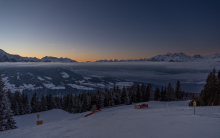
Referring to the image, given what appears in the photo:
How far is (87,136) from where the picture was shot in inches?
275

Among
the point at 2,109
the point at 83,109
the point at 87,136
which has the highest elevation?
the point at 87,136

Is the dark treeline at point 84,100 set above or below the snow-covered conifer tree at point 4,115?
below

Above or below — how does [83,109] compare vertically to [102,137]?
below

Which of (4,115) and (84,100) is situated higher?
(4,115)

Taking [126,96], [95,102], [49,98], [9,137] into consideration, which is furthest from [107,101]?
[9,137]

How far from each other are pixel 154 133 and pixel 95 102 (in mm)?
37846

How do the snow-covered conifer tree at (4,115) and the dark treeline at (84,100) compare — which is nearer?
the snow-covered conifer tree at (4,115)

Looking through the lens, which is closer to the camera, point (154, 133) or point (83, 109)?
point (154, 133)

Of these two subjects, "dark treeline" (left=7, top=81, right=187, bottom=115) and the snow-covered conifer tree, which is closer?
the snow-covered conifer tree

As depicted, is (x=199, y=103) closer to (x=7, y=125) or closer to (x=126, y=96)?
(x=126, y=96)

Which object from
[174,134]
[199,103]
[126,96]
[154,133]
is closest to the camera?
[174,134]

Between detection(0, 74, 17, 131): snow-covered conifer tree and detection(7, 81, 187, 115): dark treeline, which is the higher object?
detection(0, 74, 17, 131): snow-covered conifer tree

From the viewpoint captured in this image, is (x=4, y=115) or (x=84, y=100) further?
(x=84, y=100)

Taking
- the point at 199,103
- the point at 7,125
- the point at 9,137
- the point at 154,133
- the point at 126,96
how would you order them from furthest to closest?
1. the point at 126,96
2. the point at 199,103
3. the point at 7,125
4. the point at 9,137
5. the point at 154,133
